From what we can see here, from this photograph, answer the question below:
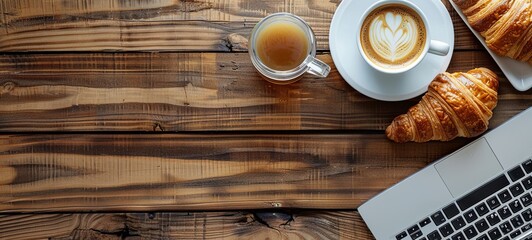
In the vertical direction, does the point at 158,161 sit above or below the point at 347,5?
below

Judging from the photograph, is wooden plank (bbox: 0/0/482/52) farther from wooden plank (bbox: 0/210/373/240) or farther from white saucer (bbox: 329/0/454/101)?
wooden plank (bbox: 0/210/373/240)

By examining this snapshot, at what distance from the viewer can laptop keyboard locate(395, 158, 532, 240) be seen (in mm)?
1272

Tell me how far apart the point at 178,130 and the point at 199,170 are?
84 mm

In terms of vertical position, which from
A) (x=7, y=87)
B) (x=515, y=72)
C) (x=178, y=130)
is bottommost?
(x=515, y=72)

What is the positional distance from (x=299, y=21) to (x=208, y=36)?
0.57 ft

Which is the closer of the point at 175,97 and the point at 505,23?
the point at 505,23

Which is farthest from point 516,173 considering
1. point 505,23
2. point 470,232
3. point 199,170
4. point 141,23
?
point 141,23

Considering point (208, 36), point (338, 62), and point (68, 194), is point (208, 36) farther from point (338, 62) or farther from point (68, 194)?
point (68, 194)

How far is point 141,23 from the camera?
134 centimetres

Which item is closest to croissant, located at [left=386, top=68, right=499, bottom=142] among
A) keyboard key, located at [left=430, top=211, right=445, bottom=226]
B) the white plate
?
the white plate

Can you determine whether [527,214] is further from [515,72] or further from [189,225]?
[189,225]

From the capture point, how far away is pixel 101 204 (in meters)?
1.35

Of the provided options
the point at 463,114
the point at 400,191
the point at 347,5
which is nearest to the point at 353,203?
the point at 400,191

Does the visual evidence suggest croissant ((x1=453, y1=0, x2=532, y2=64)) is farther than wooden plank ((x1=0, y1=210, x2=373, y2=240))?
No
